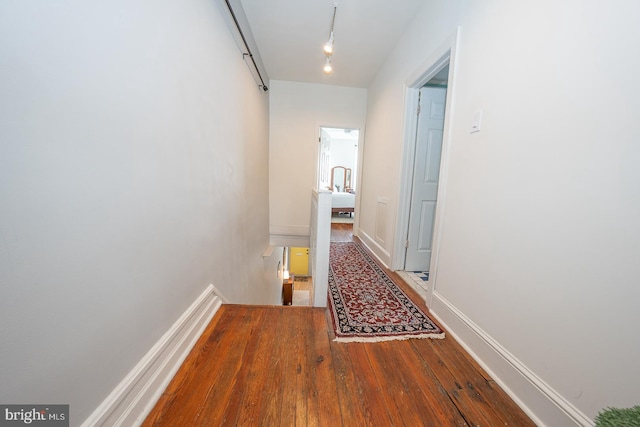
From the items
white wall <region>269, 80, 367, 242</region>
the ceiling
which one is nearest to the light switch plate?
the ceiling

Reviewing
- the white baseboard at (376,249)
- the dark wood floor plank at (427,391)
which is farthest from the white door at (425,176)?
the dark wood floor plank at (427,391)

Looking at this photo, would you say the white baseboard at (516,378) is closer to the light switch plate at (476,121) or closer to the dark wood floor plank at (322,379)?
the dark wood floor plank at (322,379)

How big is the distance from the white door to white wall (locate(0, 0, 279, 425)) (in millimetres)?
2069

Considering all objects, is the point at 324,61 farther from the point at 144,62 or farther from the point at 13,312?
the point at 13,312

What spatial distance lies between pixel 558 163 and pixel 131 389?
6.62 ft

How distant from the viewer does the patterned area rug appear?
1.49 metres

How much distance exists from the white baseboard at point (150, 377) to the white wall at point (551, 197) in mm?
1704

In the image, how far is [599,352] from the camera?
80 centimetres

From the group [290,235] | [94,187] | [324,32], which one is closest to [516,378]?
[94,187]

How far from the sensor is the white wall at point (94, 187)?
1.81 feet

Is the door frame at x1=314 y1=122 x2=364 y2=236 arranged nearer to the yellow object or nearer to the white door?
the white door

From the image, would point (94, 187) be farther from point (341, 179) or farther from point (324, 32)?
point (341, 179)

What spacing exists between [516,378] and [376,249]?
199cm

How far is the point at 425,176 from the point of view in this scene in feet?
7.85
